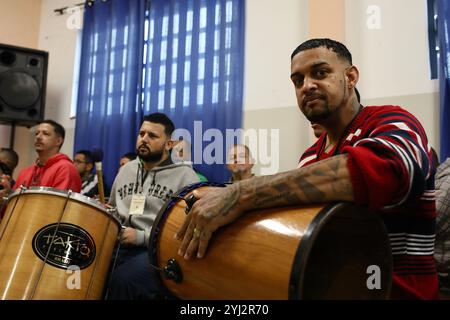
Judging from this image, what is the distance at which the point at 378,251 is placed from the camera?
0.91 metres

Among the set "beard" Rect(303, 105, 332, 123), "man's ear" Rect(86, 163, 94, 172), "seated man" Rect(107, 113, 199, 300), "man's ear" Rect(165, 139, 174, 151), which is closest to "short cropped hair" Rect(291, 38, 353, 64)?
"beard" Rect(303, 105, 332, 123)

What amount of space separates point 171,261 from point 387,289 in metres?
0.53

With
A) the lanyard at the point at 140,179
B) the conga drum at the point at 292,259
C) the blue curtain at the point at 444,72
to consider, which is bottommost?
the conga drum at the point at 292,259

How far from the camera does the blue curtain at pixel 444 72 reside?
2807 millimetres

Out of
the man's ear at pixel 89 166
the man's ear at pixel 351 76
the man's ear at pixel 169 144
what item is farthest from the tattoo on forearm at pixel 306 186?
the man's ear at pixel 89 166

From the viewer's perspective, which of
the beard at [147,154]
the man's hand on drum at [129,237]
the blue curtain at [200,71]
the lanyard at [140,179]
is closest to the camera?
the man's hand on drum at [129,237]

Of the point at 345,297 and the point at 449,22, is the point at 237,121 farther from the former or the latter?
the point at 345,297

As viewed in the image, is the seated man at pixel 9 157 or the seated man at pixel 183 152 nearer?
the seated man at pixel 183 152

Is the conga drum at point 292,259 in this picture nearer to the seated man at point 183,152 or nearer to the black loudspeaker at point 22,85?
the seated man at point 183,152

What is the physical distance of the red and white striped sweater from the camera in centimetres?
79

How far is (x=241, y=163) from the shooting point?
136 inches

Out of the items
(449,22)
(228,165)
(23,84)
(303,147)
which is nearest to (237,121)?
(228,165)

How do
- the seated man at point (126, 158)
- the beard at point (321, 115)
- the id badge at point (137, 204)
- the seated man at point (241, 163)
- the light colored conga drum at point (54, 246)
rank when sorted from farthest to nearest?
the seated man at point (126, 158)
the seated man at point (241, 163)
the id badge at point (137, 204)
the light colored conga drum at point (54, 246)
the beard at point (321, 115)

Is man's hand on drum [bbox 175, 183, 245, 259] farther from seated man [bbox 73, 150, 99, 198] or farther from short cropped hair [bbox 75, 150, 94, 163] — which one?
short cropped hair [bbox 75, 150, 94, 163]
